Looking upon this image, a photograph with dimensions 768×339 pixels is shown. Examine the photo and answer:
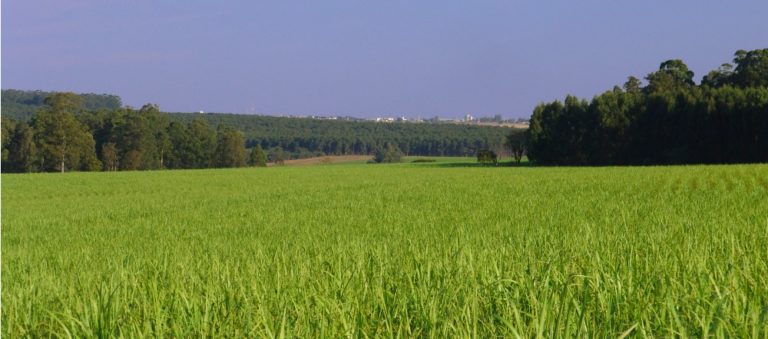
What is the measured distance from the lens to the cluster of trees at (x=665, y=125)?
6575 centimetres

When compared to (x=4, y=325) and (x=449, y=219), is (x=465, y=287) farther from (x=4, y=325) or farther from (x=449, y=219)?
(x=449, y=219)

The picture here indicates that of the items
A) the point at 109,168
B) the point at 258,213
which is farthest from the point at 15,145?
the point at 258,213

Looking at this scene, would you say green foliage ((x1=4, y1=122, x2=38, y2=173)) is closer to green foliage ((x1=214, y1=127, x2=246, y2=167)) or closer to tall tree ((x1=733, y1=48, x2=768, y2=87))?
green foliage ((x1=214, y1=127, x2=246, y2=167))

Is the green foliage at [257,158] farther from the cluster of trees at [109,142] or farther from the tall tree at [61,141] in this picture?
the tall tree at [61,141]

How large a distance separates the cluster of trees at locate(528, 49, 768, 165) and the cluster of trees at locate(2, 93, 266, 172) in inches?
2143

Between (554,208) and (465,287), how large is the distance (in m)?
12.6

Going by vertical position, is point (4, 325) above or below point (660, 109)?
below

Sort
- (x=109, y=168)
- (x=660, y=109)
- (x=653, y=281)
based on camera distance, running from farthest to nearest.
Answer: (x=109, y=168), (x=660, y=109), (x=653, y=281)

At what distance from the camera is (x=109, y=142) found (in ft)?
350

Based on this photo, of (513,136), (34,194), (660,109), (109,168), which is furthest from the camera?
(109,168)

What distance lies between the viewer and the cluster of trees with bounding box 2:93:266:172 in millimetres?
92562

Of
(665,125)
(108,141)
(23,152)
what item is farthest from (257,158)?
(665,125)

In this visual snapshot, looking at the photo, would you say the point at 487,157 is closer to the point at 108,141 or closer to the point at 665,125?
the point at 665,125

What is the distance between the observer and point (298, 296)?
340 centimetres
